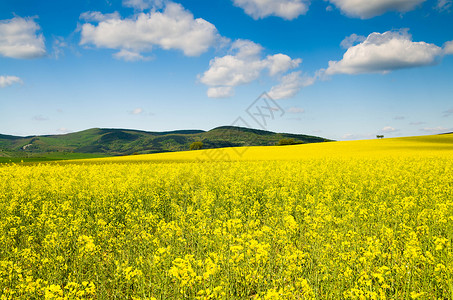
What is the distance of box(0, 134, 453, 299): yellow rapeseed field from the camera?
411 cm

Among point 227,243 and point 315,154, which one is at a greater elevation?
point 315,154

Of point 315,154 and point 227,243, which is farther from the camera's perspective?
point 315,154

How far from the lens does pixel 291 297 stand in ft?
11.6

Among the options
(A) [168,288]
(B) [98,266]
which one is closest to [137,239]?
(B) [98,266]

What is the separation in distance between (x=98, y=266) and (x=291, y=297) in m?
4.08

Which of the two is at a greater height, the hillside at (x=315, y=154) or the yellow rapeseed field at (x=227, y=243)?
the hillside at (x=315, y=154)

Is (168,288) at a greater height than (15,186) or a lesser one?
lesser

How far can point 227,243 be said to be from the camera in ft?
17.5

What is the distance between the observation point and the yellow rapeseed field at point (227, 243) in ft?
13.5

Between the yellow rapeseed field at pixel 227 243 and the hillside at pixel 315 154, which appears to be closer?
the yellow rapeseed field at pixel 227 243

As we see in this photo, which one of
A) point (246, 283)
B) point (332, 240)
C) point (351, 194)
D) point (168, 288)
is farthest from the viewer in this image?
point (351, 194)

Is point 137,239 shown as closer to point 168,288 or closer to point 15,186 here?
point 168,288

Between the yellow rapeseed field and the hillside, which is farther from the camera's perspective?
the hillside

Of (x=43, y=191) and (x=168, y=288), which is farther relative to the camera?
(x=43, y=191)
